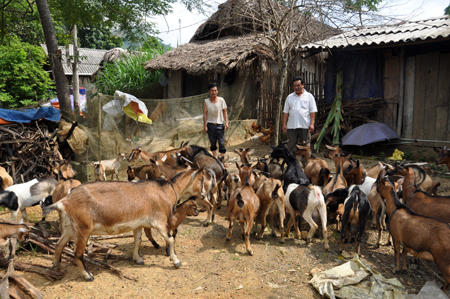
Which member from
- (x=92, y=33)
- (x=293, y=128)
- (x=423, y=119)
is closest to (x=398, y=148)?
(x=423, y=119)

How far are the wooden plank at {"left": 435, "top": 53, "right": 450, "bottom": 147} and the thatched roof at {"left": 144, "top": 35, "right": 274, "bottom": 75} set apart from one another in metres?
5.00

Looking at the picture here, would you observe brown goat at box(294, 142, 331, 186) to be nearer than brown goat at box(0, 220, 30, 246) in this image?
No

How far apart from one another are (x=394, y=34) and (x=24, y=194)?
9.94 meters

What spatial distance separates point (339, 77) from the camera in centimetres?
1091

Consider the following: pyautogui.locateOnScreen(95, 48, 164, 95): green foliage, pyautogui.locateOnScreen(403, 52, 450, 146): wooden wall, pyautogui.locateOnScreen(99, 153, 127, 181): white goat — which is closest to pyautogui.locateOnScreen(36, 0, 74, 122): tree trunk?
pyautogui.locateOnScreen(99, 153, 127, 181): white goat

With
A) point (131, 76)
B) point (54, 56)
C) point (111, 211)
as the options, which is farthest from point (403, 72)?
point (131, 76)

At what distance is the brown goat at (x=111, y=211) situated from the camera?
3.83 meters

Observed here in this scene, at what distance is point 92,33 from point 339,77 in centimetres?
3067

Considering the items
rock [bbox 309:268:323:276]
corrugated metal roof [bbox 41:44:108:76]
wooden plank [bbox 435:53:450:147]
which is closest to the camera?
rock [bbox 309:268:323:276]

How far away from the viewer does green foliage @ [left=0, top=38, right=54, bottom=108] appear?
17.3m

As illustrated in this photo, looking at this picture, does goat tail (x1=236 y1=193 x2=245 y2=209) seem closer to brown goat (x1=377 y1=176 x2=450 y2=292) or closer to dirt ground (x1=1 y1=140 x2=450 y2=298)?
dirt ground (x1=1 y1=140 x2=450 y2=298)

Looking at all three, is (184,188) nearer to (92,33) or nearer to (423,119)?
(423,119)

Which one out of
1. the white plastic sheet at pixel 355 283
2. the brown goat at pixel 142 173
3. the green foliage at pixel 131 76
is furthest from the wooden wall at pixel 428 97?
the green foliage at pixel 131 76

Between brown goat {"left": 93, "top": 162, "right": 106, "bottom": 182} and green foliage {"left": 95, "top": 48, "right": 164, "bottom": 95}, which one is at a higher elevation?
green foliage {"left": 95, "top": 48, "right": 164, "bottom": 95}
